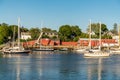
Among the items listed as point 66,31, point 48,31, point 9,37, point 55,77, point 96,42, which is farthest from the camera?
point 48,31

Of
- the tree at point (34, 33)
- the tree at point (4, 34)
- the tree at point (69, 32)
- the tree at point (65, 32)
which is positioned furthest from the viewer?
the tree at point (65, 32)

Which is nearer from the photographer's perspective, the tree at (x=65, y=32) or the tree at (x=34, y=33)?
the tree at (x=34, y=33)

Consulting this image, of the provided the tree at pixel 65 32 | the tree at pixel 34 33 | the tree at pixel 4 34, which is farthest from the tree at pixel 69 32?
the tree at pixel 4 34

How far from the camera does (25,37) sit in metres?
172

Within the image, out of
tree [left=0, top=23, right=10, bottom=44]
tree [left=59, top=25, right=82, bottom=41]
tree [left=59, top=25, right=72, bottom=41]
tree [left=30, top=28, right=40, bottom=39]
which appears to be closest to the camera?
tree [left=0, top=23, right=10, bottom=44]

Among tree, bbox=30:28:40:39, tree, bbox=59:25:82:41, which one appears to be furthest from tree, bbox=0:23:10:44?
tree, bbox=59:25:82:41

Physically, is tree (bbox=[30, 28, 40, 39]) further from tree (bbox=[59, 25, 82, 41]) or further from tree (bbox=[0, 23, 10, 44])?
tree (bbox=[0, 23, 10, 44])

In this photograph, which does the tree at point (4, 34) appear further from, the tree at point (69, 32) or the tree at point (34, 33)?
the tree at point (69, 32)

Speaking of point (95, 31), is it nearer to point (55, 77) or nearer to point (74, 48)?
point (74, 48)

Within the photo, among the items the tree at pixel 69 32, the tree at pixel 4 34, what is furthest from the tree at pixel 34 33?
the tree at pixel 4 34

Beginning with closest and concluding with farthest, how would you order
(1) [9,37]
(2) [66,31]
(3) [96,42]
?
1. (3) [96,42]
2. (1) [9,37]
3. (2) [66,31]

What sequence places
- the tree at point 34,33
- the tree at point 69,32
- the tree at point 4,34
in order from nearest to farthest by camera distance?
the tree at point 4,34, the tree at point 34,33, the tree at point 69,32

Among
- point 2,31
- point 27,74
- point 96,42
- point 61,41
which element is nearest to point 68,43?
point 61,41

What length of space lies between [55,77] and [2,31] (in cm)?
10537
